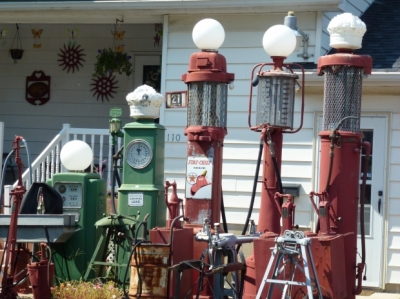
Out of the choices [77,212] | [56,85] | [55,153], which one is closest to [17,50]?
[56,85]

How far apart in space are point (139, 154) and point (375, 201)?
3.13m

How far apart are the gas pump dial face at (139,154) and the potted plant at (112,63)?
4.91 m

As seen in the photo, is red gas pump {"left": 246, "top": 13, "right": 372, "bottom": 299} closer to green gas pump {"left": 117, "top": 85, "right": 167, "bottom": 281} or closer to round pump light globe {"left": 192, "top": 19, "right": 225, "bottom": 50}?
round pump light globe {"left": 192, "top": 19, "right": 225, "bottom": 50}

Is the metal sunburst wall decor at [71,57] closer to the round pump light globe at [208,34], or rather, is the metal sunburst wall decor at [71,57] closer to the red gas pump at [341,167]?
the round pump light globe at [208,34]

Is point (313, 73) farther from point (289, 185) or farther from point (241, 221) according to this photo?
point (241, 221)

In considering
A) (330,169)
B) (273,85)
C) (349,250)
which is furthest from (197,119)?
(349,250)

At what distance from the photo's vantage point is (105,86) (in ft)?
44.4

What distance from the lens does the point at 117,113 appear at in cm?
888

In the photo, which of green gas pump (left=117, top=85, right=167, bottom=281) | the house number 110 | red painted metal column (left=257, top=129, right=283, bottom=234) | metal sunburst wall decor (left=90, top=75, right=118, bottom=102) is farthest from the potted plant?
red painted metal column (left=257, top=129, right=283, bottom=234)

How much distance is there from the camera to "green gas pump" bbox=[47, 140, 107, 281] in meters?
8.56

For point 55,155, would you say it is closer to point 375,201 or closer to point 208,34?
point 208,34

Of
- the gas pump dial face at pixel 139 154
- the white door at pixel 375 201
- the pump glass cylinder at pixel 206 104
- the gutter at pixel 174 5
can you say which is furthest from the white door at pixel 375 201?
the gas pump dial face at pixel 139 154

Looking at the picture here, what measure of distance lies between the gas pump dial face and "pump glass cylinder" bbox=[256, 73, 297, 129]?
128cm

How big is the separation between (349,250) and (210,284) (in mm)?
1317
